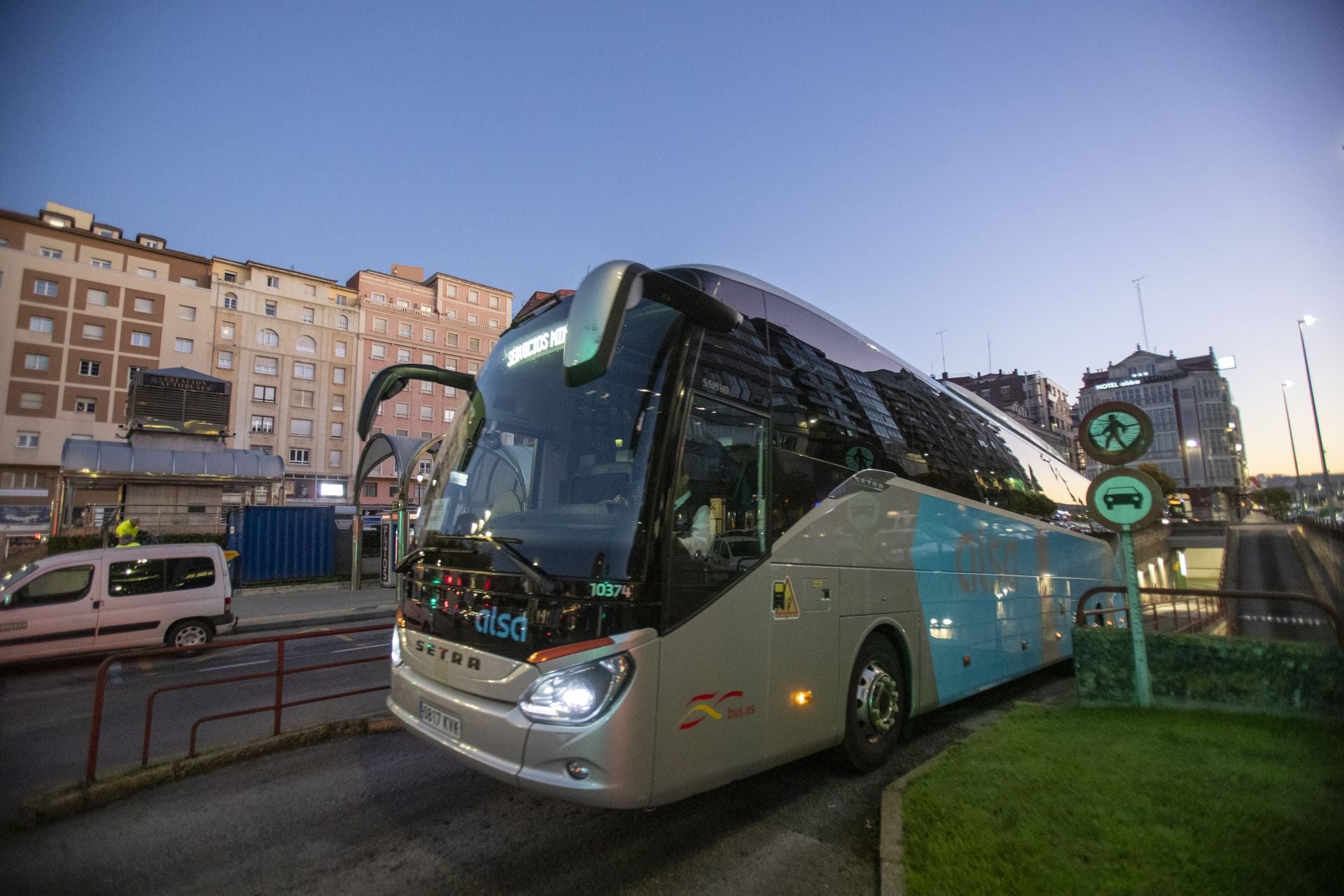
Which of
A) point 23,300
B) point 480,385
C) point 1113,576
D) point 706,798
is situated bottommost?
point 706,798

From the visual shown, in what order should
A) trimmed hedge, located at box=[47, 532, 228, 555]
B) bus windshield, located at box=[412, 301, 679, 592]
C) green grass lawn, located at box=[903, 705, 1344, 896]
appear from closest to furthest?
green grass lawn, located at box=[903, 705, 1344, 896], bus windshield, located at box=[412, 301, 679, 592], trimmed hedge, located at box=[47, 532, 228, 555]

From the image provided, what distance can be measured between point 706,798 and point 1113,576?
35.7ft

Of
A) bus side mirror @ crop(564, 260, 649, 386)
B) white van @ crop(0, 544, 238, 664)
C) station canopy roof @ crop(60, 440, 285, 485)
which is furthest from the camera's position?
station canopy roof @ crop(60, 440, 285, 485)

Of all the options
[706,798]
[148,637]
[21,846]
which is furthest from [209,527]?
[706,798]

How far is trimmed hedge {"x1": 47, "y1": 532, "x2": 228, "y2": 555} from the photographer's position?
72.3ft

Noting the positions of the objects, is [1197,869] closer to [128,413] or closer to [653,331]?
[653,331]

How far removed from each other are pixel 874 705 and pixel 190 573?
12968 mm

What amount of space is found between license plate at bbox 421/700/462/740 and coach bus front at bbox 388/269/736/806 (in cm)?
1

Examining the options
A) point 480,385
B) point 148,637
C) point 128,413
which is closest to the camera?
point 480,385

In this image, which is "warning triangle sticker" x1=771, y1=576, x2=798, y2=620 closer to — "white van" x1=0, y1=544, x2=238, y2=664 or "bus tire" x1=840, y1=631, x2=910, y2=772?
"bus tire" x1=840, y1=631, x2=910, y2=772

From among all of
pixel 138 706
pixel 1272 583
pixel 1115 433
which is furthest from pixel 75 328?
pixel 1272 583

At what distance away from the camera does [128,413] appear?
31.2m

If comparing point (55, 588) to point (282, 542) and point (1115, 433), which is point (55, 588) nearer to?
point (282, 542)

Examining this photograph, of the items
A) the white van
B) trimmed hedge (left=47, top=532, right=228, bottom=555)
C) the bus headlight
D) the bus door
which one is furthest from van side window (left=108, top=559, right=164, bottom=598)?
the bus door
